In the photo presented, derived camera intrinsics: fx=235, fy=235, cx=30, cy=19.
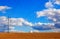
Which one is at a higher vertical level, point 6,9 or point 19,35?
point 6,9

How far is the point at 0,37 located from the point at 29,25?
1.73ft

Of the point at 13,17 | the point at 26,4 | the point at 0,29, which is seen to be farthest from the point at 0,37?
the point at 26,4

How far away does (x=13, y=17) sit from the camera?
3965 millimetres

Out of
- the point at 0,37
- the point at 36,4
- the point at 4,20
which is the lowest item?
the point at 0,37

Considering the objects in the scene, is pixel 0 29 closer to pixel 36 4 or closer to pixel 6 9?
pixel 6 9

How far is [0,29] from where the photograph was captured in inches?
154

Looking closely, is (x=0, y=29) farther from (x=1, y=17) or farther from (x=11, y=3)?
(x=11, y=3)

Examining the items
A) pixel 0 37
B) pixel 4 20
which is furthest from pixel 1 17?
pixel 0 37

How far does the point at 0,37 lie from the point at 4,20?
0.97 ft

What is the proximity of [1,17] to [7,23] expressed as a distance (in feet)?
0.47

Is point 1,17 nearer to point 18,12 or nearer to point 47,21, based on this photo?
point 18,12

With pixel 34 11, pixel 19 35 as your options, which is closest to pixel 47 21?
pixel 34 11

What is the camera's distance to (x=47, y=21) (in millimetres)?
3957

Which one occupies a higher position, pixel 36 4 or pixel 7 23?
pixel 36 4
